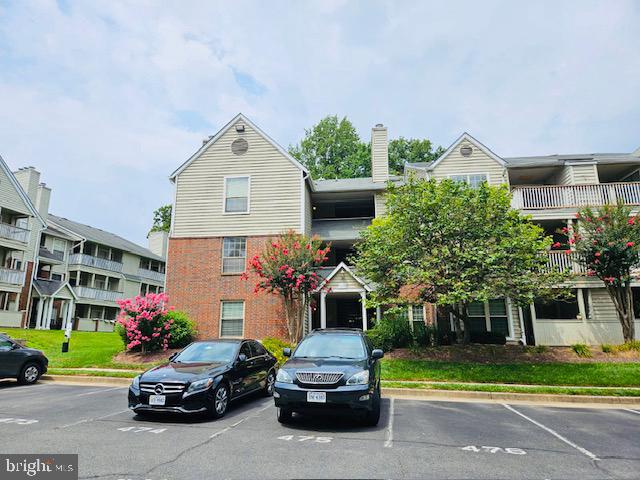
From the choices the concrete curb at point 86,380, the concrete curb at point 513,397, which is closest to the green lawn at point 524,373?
the concrete curb at point 513,397

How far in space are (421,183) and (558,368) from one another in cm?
765

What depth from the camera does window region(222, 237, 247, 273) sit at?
19.4m

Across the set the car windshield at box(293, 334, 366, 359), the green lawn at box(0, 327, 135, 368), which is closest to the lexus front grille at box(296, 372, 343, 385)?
the car windshield at box(293, 334, 366, 359)

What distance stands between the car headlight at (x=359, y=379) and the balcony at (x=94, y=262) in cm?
3507

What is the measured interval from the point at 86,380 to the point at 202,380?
303 inches

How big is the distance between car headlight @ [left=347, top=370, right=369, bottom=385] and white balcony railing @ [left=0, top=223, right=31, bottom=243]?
29479 mm

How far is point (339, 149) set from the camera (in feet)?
152

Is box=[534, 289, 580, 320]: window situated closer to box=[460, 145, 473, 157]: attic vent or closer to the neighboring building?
box=[460, 145, 473, 157]: attic vent

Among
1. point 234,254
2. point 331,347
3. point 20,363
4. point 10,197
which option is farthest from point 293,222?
point 10,197

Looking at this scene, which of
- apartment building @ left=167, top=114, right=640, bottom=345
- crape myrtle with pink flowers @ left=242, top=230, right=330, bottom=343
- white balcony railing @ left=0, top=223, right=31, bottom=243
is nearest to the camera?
crape myrtle with pink flowers @ left=242, top=230, right=330, bottom=343

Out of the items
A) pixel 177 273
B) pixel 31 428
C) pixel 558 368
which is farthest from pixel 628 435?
pixel 177 273

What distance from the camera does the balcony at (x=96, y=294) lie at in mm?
33688

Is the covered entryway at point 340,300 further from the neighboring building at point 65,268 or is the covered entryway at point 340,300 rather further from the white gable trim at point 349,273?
the neighboring building at point 65,268

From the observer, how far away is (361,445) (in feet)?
19.0
